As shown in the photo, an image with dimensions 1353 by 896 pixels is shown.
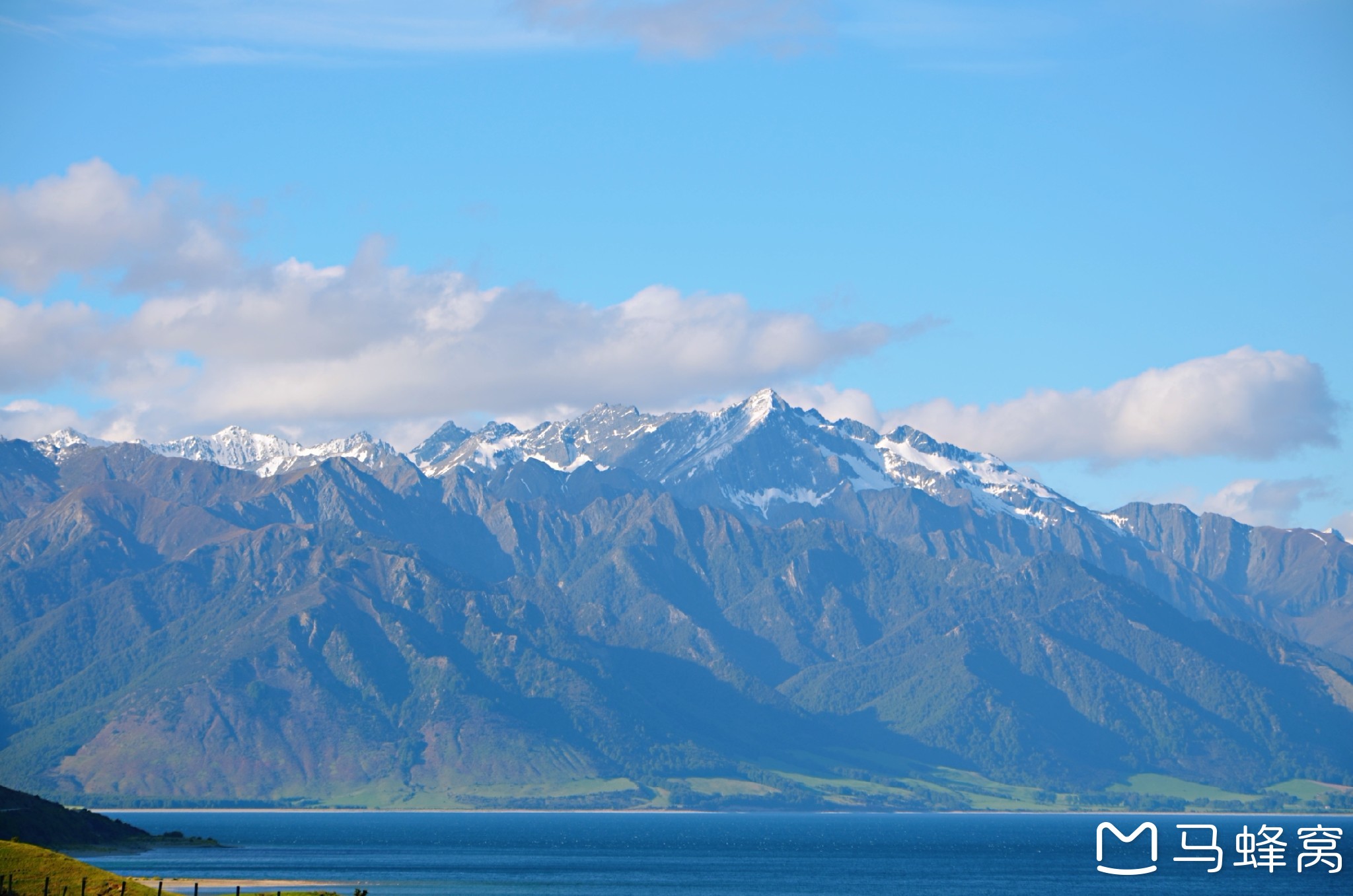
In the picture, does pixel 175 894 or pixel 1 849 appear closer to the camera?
pixel 1 849

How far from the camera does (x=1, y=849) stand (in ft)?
584

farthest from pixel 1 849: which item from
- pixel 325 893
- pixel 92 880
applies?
pixel 325 893

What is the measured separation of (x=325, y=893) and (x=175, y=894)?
15.3 metres

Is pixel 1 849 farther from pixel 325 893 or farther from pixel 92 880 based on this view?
pixel 325 893

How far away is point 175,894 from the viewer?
624 ft

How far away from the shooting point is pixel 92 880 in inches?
6722

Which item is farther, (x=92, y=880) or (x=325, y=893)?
(x=325, y=893)

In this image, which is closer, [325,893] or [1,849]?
[1,849]

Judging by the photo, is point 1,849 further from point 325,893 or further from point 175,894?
point 325,893

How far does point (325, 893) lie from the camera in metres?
192

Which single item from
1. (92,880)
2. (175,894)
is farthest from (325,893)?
(92,880)

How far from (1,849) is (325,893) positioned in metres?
32.8

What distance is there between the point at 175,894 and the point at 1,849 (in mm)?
19582
